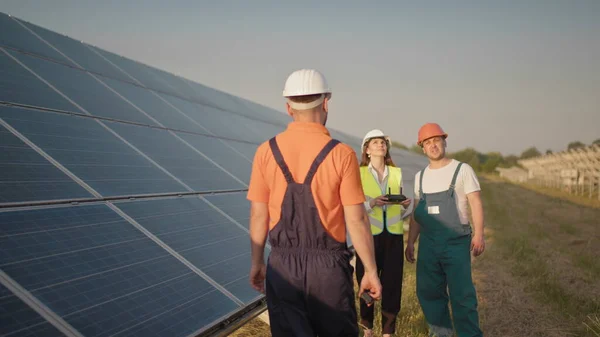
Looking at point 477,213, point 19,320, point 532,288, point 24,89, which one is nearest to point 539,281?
point 532,288

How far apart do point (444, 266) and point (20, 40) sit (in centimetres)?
814

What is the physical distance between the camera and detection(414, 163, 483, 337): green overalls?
4.48 m

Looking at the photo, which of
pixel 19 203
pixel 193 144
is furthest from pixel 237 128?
pixel 19 203

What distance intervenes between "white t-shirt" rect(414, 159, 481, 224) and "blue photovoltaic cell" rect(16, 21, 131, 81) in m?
7.12

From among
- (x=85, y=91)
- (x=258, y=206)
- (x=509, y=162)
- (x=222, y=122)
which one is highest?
(x=85, y=91)

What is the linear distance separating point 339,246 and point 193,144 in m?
5.13

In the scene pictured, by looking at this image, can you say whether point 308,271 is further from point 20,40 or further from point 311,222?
point 20,40

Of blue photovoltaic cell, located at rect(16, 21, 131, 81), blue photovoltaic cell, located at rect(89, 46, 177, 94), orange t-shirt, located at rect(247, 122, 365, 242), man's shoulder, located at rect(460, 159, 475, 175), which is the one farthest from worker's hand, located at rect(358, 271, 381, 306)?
blue photovoltaic cell, located at rect(89, 46, 177, 94)

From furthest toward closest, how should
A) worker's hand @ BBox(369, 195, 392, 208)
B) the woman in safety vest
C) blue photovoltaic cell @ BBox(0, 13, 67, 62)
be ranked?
blue photovoltaic cell @ BBox(0, 13, 67, 62)
the woman in safety vest
worker's hand @ BBox(369, 195, 392, 208)

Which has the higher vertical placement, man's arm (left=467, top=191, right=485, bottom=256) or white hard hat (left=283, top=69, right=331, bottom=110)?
white hard hat (left=283, top=69, right=331, bottom=110)

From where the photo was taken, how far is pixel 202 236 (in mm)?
4363

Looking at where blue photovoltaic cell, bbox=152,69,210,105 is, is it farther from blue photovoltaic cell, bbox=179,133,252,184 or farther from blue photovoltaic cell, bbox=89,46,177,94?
blue photovoltaic cell, bbox=179,133,252,184

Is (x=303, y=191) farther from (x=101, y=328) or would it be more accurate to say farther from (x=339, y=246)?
(x=101, y=328)

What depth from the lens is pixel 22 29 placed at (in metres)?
8.14
